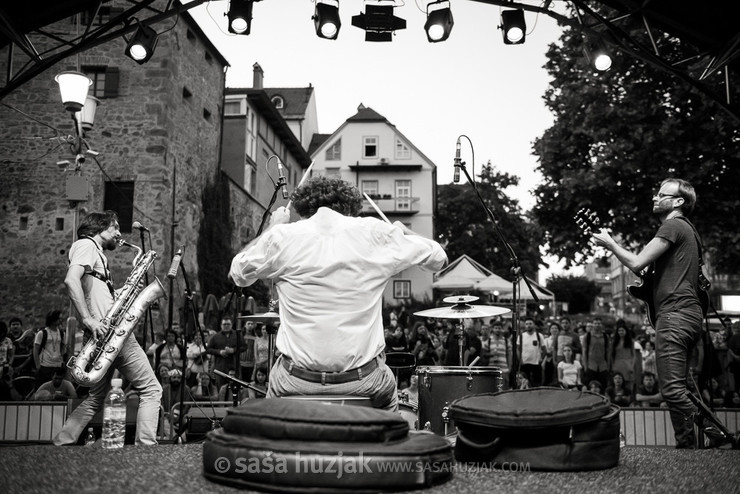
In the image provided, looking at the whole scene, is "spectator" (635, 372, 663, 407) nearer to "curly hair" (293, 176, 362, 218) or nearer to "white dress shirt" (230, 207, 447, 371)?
"white dress shirt" (230, 207, 447, 371)

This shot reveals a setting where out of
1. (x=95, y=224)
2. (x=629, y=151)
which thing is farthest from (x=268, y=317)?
(x=629, y=151)

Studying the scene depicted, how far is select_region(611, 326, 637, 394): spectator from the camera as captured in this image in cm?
1104

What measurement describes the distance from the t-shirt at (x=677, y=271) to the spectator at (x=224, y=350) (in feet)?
24.8

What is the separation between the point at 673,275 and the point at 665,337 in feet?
1.29

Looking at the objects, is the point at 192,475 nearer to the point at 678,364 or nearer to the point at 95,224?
Answer: the point at 678,364

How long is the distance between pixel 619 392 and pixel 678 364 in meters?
7.08

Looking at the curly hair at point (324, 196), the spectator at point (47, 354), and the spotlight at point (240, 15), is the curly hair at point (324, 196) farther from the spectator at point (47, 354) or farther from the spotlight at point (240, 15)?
the spectator at point (47, 354)

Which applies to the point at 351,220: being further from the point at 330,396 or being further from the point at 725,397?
the point at 725,397

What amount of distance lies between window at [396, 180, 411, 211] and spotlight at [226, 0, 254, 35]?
34.9 meters

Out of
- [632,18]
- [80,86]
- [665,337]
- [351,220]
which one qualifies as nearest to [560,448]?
[351,220]

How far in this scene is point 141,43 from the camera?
23.9 feet

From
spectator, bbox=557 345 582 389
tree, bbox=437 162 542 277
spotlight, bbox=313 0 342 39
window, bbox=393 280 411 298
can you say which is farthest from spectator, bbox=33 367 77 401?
tree, bbox=437 162 542 277

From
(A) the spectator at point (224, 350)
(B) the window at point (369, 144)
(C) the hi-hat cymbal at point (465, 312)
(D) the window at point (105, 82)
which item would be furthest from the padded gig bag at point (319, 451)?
(B) the window at point (369, 144)

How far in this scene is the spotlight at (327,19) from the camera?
7.53 m
